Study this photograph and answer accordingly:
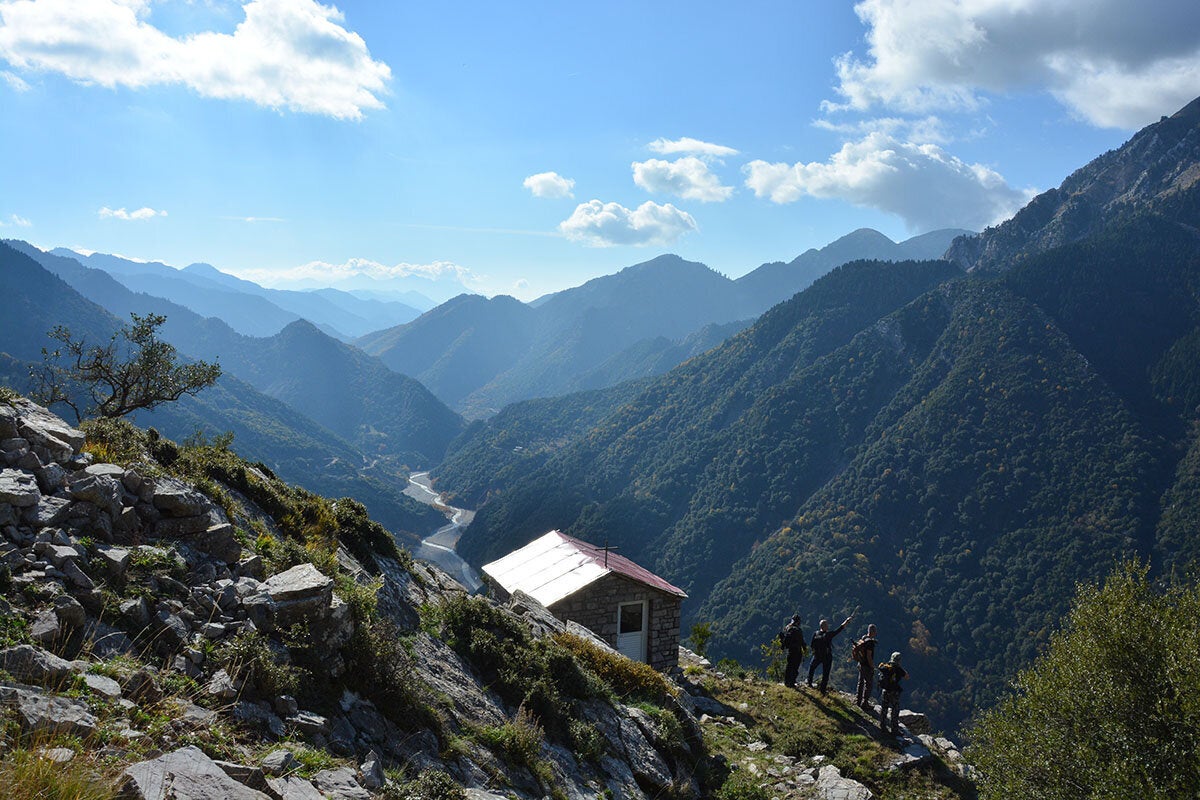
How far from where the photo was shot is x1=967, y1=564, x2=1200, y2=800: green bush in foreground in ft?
39.8

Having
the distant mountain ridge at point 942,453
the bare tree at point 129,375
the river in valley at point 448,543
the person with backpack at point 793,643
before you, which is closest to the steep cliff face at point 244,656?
the person with backpack at point 793,643

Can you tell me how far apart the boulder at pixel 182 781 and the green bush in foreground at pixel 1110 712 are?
48.7 feet

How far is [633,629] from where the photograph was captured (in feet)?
69.7

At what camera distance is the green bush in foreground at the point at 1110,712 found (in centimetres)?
1212

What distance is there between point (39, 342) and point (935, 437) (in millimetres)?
196321

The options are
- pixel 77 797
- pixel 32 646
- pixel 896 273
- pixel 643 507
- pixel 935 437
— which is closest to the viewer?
pixel 77 797

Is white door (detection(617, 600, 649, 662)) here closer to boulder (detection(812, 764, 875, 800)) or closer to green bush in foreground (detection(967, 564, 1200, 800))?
boulder (detection(812, 764, 875, 800))

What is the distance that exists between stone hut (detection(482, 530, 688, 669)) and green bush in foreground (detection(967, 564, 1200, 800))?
30.3ft

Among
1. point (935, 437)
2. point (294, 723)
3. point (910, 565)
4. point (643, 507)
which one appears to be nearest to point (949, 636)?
point (910, 565)

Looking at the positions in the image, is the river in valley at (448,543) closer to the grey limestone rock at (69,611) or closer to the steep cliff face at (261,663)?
the steep cliff face at (261,663)

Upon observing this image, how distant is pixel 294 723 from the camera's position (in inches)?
249

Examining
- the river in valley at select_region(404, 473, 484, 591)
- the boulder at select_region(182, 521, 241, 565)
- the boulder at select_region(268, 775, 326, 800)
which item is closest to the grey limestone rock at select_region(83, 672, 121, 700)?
the boulder at select_region(268, 775, 326, 800)

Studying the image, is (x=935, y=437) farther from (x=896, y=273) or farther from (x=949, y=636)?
(x=896, y=273)

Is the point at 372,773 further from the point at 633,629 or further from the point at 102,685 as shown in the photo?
the point at 633,629
